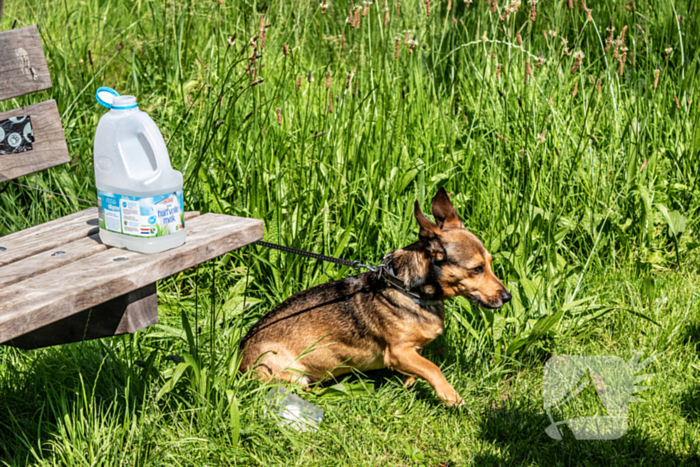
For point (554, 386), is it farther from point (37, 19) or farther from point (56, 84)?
point (37, 19)

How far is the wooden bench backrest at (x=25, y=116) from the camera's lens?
290 centimetres

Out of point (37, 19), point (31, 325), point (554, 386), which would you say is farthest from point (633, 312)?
point (37, 19)

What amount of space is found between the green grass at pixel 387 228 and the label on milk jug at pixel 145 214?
668 millimetres

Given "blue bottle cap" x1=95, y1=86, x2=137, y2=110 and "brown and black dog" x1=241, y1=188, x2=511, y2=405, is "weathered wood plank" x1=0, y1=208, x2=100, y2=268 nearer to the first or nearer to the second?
"blue bottle cap" x1=95, y1=86, x2=137, y2=110

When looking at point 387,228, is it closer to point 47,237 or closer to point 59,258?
point 47,237

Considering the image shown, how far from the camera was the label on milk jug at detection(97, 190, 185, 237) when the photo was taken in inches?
91.8

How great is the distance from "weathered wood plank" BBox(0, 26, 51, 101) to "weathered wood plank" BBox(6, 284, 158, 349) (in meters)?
1.07

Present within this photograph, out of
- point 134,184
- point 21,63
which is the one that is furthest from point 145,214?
point 21,63

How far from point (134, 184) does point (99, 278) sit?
16.5 inches

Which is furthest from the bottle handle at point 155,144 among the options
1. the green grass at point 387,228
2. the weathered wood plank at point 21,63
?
the weathered wood plank at point 21,63

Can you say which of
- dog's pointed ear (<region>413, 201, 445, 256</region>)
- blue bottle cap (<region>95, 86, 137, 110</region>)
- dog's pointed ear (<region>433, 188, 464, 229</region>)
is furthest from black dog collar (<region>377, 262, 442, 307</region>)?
blue bottle cap (<region>95, 86, 137, 110</region>)

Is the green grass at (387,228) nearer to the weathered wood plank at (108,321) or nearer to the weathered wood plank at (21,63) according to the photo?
the weathered wood plank at (108,321)

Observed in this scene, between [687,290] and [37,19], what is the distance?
487 cm

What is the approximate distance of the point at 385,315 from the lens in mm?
3543
